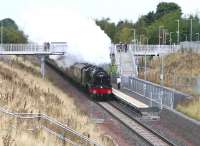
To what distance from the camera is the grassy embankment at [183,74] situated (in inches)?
1481

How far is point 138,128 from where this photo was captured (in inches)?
1264

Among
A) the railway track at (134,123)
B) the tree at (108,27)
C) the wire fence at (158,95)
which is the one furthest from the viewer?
the tree at (108,27)

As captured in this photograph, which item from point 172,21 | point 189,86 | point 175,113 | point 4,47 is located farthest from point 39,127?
point 172,21

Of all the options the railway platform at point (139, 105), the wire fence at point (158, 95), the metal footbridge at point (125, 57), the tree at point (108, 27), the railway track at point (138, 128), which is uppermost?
the tree at point (108, 27)

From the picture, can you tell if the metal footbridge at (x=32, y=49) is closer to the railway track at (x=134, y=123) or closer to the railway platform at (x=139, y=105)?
the railway platform at (x=139, y=105)

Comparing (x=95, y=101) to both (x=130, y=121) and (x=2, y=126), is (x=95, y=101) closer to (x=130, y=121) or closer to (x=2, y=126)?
(x=130, y=121)

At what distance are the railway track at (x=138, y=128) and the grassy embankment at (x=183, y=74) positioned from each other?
3.63 metres

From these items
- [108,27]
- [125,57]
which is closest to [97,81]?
[125,57]

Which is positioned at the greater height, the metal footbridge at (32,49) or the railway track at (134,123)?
the metal footbridge at (32,49)

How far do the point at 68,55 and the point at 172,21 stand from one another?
5762 cm

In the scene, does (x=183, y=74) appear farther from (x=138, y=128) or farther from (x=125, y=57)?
(x=138, y=128)

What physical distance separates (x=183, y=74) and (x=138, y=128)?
3083 centimetres

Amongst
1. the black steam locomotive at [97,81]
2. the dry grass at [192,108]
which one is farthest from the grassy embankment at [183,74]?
the black steam locomotive at [97,81]

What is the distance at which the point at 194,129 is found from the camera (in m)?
31.1
